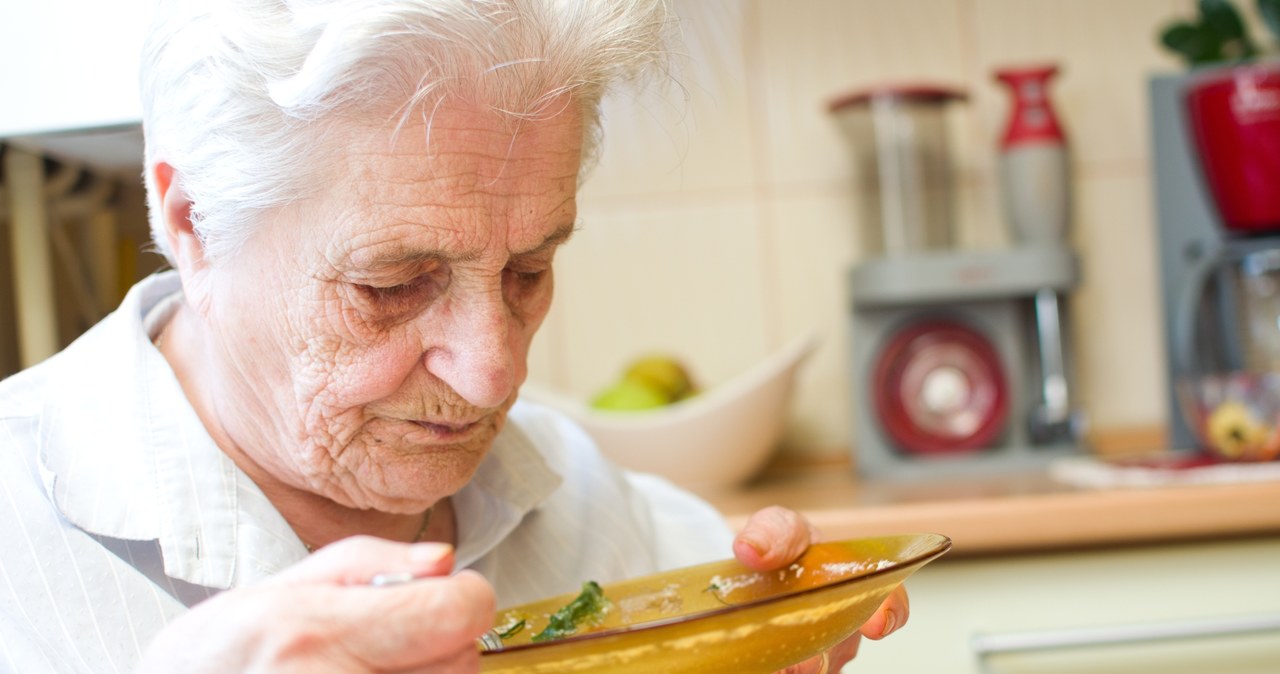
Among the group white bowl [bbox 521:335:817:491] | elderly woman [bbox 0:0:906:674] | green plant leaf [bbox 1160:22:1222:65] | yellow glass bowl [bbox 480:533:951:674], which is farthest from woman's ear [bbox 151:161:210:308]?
green plant leaf [bbox 1160:22:1222:65]

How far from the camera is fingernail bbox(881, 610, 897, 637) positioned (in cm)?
75

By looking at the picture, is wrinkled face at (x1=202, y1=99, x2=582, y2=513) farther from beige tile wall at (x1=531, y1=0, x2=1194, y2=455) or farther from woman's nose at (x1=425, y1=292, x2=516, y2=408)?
beige tile wall at (x1=531, y1=0, x2=1194, y2=455)

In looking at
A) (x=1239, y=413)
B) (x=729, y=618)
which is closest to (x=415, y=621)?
(x=729, y=618)

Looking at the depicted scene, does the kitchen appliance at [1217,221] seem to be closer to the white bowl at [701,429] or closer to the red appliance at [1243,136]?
the red appliance at [1243,136]

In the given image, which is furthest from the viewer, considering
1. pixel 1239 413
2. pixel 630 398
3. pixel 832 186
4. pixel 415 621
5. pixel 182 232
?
pixel 832 186

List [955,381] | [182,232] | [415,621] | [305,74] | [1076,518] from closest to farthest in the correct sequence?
1. [415,621]
2. [305,74]
3. [182,232]
4. [1076,518]
5. [955,381]

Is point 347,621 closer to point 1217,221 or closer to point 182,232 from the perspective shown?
point 182,232

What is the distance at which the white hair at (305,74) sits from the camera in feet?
2.13

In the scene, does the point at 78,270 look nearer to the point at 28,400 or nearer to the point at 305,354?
the point at 28,400

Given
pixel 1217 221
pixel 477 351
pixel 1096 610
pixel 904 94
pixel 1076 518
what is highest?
pixel 904 94

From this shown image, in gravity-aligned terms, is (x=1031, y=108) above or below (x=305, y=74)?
above

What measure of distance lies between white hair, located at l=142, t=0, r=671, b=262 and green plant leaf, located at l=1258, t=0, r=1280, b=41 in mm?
1364

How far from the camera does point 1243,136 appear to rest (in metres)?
1.65

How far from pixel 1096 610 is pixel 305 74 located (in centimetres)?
115
